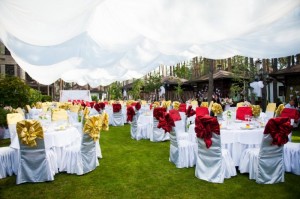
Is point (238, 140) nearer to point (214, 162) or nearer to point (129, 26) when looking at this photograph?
point (214, 162)

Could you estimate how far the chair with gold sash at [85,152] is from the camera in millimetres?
5023

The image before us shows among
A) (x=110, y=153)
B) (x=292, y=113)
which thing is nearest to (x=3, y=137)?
(x=110, y=153)

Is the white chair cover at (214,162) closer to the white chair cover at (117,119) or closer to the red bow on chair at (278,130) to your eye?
the red bow on chair at (278,130)

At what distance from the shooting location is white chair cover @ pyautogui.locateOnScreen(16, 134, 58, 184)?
4.65 meters

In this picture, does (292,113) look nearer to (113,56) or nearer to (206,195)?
(206,195)

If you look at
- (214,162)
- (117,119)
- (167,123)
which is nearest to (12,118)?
(167,123)

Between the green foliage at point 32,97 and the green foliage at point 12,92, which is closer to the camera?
the green foliage at point 12,92

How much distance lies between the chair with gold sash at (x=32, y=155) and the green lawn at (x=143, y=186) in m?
0.14

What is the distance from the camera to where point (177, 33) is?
149 inches

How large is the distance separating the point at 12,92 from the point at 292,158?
7532 mm

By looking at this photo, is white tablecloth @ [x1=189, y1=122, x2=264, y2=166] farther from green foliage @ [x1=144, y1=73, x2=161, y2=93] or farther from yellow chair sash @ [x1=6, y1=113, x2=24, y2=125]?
green foliage @ [x1=144, y1=73, x2=161, y2=93]

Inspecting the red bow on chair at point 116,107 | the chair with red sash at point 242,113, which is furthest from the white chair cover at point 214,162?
the red bow on chair at point 116,107

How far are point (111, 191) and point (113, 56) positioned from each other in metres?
2.62

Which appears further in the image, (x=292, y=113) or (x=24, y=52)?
(x=292, y=113)
